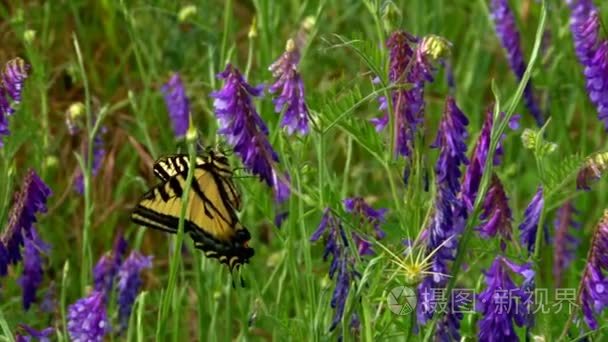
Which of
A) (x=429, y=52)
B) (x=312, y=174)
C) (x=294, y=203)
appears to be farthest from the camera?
(x=312, y=174)

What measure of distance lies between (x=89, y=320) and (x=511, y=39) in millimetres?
1454

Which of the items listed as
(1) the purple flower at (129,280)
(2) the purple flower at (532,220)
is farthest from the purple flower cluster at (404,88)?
(1) the purple flower at (129,280)

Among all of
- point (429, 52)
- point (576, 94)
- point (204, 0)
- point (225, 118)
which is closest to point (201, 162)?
point (225, 118)

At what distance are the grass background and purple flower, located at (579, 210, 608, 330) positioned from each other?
0.12m

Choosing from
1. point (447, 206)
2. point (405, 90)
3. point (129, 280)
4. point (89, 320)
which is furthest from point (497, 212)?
point (129, 280)

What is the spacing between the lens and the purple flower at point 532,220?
2.05 meters

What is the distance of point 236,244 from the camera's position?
2.07 meters

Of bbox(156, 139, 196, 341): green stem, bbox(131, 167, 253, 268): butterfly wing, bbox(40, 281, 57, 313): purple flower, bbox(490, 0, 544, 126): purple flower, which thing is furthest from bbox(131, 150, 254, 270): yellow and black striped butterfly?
bbox(490, 0, 544, 126): purple flower

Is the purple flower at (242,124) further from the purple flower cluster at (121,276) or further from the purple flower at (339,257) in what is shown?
the purple flower cluster at (121,276)

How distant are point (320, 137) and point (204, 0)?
2041 millimetres

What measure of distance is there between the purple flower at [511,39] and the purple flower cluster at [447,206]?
1.07 m

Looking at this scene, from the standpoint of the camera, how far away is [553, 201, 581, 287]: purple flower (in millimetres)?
2838

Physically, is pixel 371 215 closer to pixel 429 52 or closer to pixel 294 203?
pixel 294 203

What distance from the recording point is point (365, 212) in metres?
2.09
